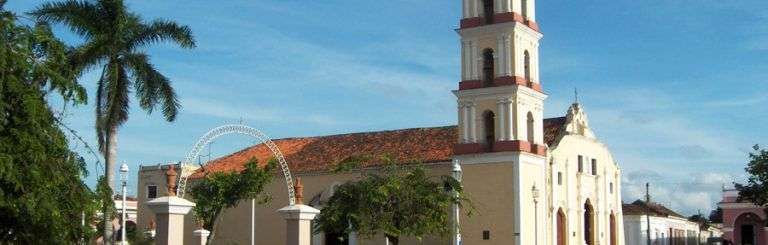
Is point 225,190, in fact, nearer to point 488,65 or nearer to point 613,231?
point 488,65

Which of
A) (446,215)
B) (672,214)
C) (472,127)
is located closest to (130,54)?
(446,215)

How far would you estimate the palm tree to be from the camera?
32.2m

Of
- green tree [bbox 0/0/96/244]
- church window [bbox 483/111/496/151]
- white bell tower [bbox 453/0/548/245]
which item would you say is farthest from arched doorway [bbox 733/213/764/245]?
green tree [bbox 0/0/96/244]

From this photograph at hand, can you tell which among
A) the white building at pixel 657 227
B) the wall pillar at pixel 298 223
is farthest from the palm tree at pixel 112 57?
the white building at pixel 657 227

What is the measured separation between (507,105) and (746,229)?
85.3ft

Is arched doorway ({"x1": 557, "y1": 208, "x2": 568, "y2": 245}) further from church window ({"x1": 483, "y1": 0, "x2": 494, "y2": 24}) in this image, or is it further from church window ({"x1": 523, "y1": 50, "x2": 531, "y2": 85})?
church window ({"x1": 483, "y1": 0, "x2": 494, "y2": 24})

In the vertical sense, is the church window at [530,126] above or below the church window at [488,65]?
below

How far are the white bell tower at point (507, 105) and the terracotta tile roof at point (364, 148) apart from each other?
2455 mm

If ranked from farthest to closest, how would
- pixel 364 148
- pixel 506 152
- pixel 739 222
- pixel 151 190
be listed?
pixel 739 222, pixel 151 190, pixel 364 148, pixel 506 152

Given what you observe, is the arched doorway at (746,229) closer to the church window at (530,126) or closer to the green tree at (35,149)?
the church window at (530,126)

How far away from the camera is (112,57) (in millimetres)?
32750

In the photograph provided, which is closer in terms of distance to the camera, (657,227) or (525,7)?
(525,7)

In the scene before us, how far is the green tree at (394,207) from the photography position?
38688 mm

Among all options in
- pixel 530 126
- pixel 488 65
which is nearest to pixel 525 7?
pixel 488 65
